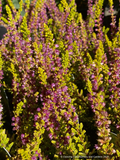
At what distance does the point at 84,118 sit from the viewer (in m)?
1.74

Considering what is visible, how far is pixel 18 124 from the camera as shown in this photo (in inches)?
56.4

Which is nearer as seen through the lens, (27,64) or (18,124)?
(18,124)

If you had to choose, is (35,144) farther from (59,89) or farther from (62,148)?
(59,89)

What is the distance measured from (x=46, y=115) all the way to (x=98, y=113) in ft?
1.36

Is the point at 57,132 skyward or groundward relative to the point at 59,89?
groundward

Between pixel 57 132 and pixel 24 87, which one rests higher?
pixel 24 87

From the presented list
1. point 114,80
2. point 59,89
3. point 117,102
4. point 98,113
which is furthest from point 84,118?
point 98,113

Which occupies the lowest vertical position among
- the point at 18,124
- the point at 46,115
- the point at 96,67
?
→ the point at 18,124

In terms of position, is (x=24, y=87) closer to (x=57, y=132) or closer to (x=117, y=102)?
(x=57, y=132)

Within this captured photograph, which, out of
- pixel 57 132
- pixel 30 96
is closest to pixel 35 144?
pixel 57 132

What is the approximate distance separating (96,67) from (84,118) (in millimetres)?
873

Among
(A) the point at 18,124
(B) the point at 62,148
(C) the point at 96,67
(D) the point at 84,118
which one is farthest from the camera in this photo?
(D) the point at 84,118

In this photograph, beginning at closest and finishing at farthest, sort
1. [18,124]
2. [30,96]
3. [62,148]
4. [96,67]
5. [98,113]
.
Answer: [98,113], [96,67], [62,148], [18,124], [30,96]

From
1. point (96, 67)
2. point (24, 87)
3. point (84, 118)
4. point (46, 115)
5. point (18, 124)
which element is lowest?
point (84, 118)
